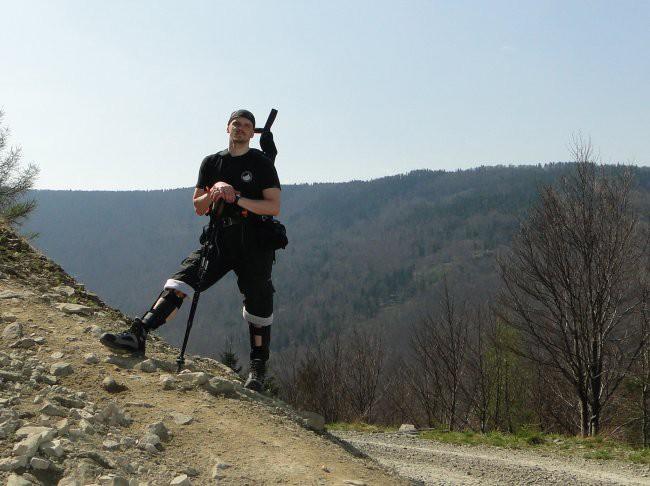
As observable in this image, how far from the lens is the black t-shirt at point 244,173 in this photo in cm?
558

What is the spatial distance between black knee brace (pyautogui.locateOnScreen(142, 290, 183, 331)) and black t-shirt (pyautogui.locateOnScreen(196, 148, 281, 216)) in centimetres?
96

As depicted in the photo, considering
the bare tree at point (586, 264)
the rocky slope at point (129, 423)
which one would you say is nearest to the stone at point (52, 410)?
the rocky slope at point (129, 423)

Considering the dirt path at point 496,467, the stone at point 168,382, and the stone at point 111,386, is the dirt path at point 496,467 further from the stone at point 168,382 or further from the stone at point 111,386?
the stone at point 111,386

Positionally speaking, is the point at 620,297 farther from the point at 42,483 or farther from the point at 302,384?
the point at 302,384

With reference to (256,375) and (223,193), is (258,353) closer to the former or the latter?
(256,375)

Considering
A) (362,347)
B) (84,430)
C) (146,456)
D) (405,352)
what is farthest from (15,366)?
(405,352)

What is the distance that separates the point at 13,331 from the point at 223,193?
2265mm

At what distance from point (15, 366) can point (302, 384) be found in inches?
1378

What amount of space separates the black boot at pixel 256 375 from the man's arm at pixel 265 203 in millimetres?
1556

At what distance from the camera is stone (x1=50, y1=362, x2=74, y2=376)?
439cm

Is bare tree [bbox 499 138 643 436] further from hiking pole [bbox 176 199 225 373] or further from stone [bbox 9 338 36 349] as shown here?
stone [bbox 9 338 36 349]

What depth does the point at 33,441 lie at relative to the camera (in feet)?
10.5

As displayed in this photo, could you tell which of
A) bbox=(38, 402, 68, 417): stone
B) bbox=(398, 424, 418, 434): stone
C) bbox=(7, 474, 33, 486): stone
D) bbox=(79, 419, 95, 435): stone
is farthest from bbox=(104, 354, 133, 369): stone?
bbox=(398, 424, 418, 434): stone

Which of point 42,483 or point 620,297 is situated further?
point 620,297
